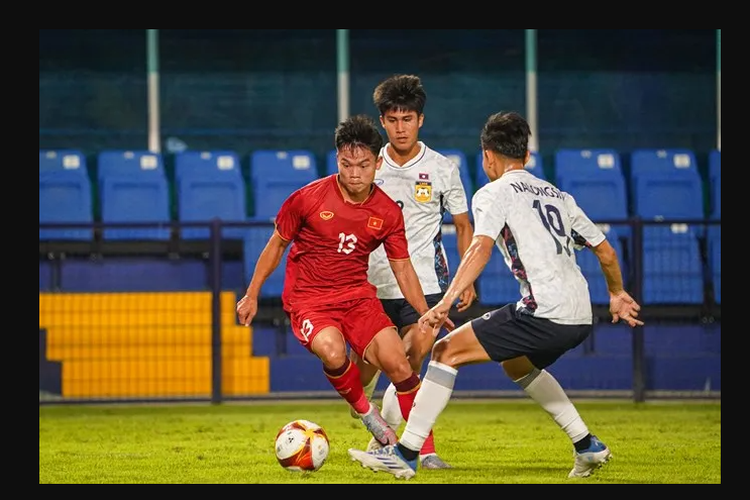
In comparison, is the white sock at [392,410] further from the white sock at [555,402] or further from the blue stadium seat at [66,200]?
the blue stadium seat at [66,200]

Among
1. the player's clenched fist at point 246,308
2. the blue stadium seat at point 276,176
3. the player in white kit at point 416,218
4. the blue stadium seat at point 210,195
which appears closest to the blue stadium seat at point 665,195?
the blue stadium seat at point 276,176

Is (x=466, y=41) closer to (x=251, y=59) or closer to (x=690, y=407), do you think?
(x=251, y=59)

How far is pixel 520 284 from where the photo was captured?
6023mm

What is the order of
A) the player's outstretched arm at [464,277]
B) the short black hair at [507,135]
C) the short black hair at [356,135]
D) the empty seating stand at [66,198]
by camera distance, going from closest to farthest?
1. the player's outstretched arm at [464,277]
2. the short black hair at [507,135]
3. the short black hair at [356,135]
4. the empty seating stand at [66,198]

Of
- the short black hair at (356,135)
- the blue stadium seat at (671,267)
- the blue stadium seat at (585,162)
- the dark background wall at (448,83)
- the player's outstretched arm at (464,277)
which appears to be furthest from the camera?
the dark background wall at (448,83)

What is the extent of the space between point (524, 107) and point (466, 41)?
935 mm

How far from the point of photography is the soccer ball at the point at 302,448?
244 inches

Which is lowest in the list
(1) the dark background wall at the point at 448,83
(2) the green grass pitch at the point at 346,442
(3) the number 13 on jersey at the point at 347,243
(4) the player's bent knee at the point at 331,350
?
(2) the green grass pitch at the point at 346,442

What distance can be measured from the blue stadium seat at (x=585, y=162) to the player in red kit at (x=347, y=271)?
615 cm

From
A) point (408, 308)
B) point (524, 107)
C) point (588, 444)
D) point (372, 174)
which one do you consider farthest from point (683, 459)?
point (524, 107)

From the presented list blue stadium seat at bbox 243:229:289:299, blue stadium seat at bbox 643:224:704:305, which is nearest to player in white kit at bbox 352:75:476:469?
blue stadium seat at bbox 243:229:289:299

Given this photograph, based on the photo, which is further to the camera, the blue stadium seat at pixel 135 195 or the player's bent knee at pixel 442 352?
the blue stadium seat at pixel 135 195

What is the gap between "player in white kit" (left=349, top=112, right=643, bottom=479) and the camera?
5949 millimetres

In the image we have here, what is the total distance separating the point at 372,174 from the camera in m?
6.45
